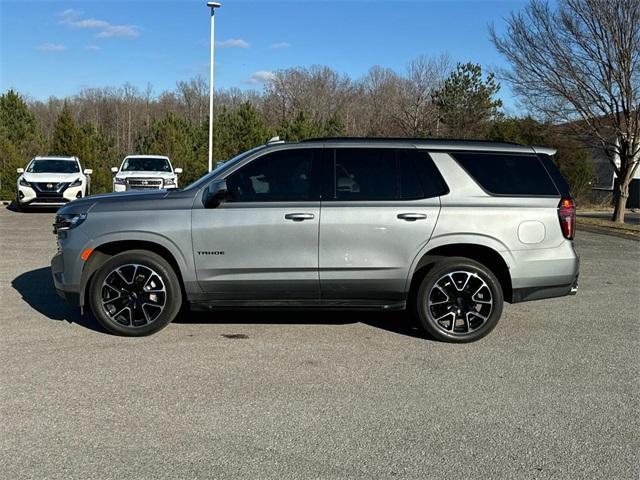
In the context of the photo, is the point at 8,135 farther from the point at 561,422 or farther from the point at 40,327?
the point at 561,422

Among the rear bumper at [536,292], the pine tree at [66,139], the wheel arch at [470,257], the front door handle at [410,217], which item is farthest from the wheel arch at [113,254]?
the pine tree at [66,139]

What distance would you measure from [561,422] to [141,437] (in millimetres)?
2720

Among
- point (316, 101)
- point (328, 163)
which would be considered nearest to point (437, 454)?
point (328, 163)

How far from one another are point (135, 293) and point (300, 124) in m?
29.5

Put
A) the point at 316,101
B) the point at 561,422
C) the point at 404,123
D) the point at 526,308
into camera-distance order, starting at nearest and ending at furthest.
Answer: the point at 561,422
the point at 526,308
the point at 404,123
the point at 316,101

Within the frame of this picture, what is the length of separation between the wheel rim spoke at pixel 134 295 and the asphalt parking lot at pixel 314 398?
9.2 inches

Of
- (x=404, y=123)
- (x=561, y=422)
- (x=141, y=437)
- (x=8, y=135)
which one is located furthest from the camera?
(x=404, y=123)

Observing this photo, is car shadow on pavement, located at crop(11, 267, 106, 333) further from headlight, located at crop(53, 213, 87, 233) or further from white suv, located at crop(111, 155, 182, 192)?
white suv, located at crop(111, 155, 182, 192)

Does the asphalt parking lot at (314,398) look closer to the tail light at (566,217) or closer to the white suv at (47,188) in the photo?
the tail light at (566,217)

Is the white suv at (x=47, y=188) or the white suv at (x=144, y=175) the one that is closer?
the white suv at (x=47, y=188)

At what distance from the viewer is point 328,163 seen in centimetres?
574

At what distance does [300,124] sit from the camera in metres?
34.3

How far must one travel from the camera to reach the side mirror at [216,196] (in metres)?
5.54

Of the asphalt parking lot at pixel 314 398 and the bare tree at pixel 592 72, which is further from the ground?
the bare tree at pixel 592 72
